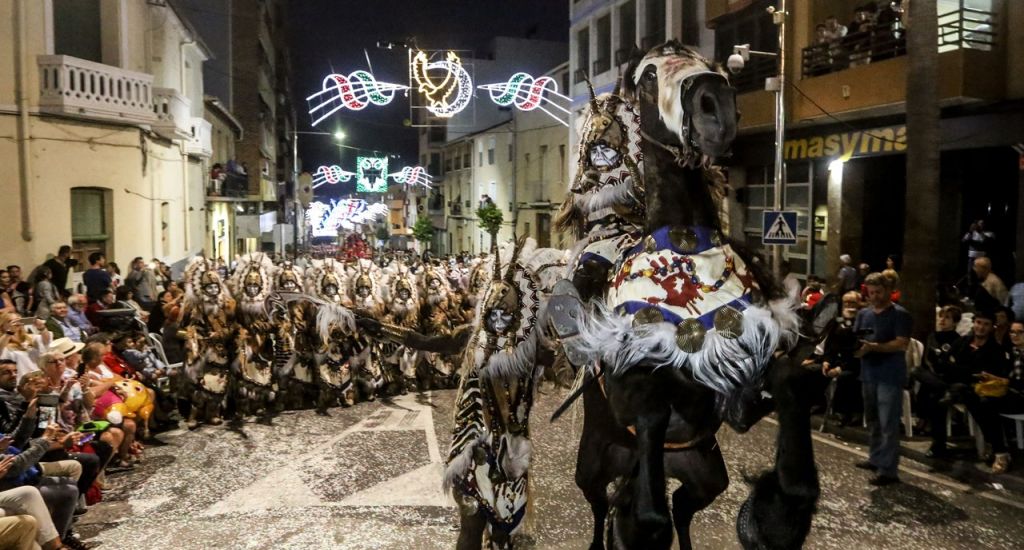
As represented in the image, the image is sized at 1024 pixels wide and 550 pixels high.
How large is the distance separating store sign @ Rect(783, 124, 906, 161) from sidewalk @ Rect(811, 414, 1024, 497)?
8.67 metres

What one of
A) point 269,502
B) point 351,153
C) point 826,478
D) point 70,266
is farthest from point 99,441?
point 351,153

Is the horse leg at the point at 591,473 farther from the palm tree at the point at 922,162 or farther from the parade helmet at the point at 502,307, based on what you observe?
the palm tree at the point at 922,162

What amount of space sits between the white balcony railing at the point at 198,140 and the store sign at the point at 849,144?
1600 centimetres

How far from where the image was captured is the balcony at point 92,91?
14398 mm

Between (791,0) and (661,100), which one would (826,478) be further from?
(791,0)

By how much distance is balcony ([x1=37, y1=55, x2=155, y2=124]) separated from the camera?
1440cm

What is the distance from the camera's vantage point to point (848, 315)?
369 inches

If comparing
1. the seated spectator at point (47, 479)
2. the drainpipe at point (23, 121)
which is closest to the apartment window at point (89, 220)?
the drainpipe at point (23, 121)

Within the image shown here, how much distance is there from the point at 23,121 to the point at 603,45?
19.9 meters

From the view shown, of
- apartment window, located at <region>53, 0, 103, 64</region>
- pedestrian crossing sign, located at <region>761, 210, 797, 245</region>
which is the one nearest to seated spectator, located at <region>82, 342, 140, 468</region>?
pedestrian crossing sign, located at <region>761, 210, 797, 245</region>

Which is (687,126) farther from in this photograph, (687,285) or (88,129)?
(88,129)

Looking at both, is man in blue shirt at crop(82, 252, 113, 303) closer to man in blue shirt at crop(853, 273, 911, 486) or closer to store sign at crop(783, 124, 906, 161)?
man in blue shirt at crop(853, 273, 911, 486)

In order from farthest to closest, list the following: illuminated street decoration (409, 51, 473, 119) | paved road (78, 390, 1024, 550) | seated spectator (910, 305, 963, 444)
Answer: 1. illuminated street decoration (409, 51, 473, 119)
2. seated spectator (910, 305, 963, 444)
3. paved road (78, 390, 1024, 550)

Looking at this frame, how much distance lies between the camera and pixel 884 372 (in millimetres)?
8109
